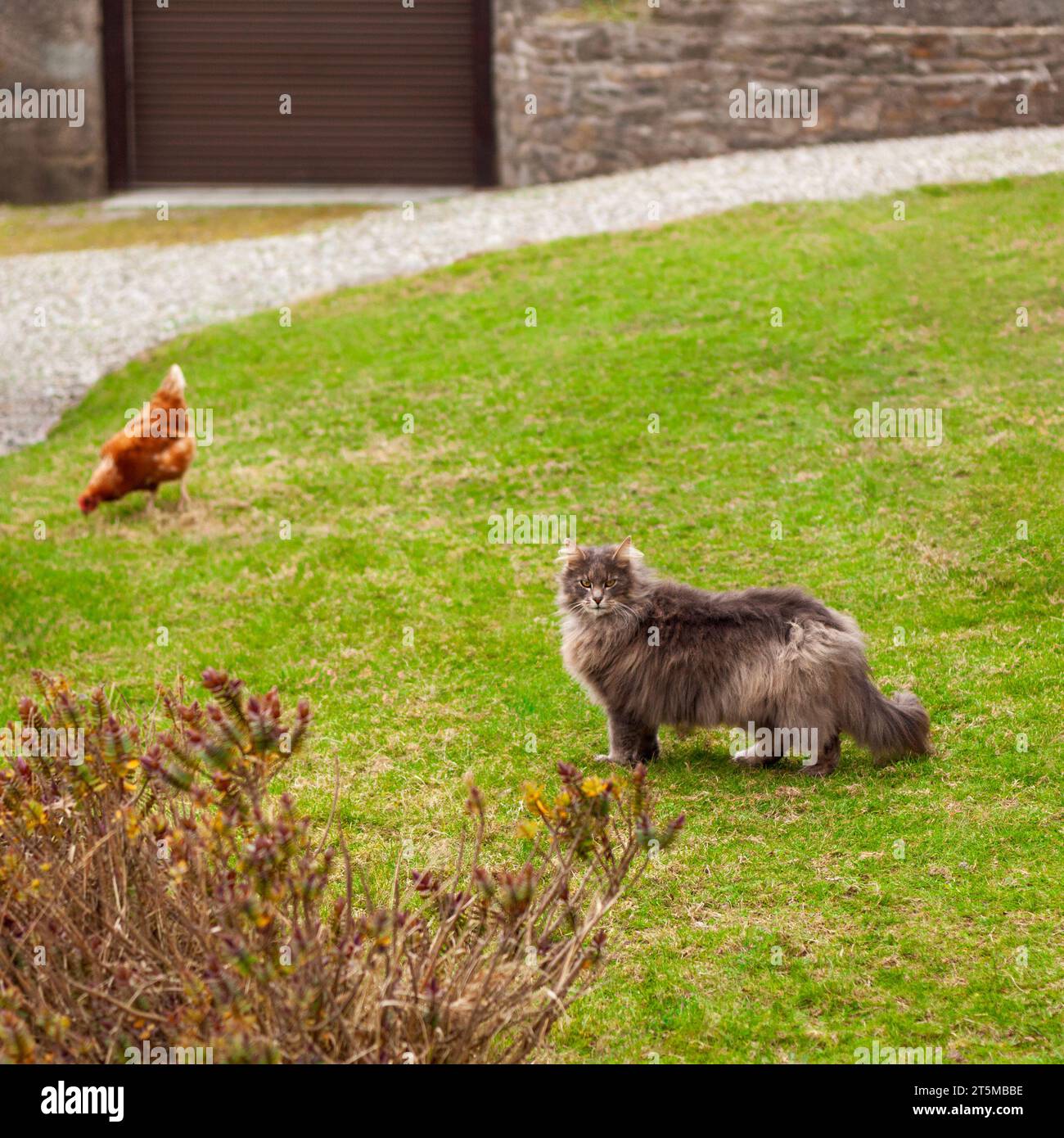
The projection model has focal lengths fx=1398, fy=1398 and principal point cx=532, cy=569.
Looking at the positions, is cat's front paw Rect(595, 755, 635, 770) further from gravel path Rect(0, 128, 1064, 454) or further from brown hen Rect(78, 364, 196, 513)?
gravel path Rect(0, 128, 1064, 454)

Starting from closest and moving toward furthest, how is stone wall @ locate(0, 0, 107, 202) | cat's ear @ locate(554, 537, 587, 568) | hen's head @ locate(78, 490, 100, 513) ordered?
1. cat's ear @ locate(554, 537, 587, 568)
2. hen's head @ locate(78, 490, 100, 513)
3. stone wall @ locate(0, 0, 107, 202)

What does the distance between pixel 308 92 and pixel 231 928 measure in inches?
816

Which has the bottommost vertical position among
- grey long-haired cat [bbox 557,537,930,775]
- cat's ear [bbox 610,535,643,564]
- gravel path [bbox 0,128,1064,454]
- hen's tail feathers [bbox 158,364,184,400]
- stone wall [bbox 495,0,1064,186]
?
grey long-haired cat [bbox 557,537,930,775]

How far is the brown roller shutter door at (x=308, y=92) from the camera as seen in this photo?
22359mm

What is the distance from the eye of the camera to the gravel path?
17.0 m

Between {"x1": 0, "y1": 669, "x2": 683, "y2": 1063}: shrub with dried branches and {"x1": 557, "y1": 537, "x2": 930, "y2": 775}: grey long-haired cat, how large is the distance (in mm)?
2515

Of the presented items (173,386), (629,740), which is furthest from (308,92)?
(629,740)

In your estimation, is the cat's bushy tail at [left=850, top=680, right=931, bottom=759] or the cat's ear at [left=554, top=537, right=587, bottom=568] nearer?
the cat's bushy tail at [left=850, top=680, right=931, bottom=759]

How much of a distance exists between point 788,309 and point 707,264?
178cm

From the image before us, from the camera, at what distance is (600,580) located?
7.57 m

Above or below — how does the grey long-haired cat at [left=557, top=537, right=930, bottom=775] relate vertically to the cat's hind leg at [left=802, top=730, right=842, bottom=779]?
above

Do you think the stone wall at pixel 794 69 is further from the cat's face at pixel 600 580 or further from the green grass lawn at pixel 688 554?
the cat's face at pixel 600 580

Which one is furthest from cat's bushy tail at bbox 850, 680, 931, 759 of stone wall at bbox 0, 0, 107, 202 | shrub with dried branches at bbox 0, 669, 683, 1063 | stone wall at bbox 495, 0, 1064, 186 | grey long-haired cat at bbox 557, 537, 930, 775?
stone wall at bbox 0, 0, 107, 202
